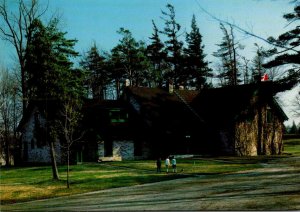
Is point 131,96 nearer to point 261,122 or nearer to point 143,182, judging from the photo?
point 261,122

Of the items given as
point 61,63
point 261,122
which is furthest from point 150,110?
point 61,63

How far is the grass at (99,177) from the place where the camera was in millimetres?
25438

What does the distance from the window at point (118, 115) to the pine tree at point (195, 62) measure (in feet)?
74.9

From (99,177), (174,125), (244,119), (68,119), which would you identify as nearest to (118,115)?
(174,125)

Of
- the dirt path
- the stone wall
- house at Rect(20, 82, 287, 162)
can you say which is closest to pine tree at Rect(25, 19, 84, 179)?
the dirt path

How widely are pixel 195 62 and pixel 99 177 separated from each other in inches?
1560

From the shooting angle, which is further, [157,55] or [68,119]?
[157,55]

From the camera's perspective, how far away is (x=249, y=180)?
2459 centimetres

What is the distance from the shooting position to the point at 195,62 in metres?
66.1

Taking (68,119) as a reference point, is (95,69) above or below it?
above

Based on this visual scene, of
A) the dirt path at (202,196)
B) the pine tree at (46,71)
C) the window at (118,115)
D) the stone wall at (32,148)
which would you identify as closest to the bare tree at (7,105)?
the stone wall at (32,148)

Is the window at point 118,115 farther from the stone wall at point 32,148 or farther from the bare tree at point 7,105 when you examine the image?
the bare tree at point 7,105

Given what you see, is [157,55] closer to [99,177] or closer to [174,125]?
[174,125]

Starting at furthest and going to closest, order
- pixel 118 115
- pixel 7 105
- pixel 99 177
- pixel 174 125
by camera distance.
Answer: pixel 7 105 → pixel 174 125 → pixel 118 115 → pixel 99 177
